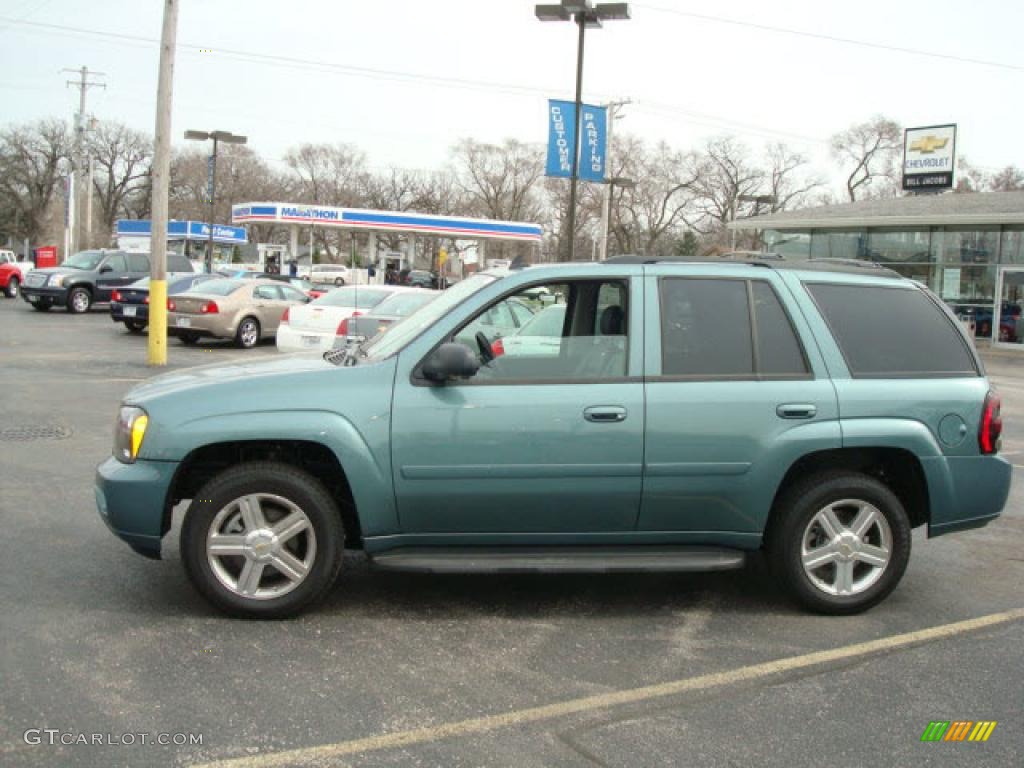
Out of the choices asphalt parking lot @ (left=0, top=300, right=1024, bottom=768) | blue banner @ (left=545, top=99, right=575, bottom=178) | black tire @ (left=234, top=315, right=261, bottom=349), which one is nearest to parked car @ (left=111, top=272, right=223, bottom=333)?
black tire @ (left=234, top=315, right=261, bottom=349)

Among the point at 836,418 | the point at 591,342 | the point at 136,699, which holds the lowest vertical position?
the point at 136,699

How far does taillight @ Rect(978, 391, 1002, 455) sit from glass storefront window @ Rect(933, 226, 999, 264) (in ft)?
91.1

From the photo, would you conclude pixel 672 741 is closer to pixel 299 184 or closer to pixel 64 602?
pixel 64 602

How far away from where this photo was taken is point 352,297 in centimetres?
1462

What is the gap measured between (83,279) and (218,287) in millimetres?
9826

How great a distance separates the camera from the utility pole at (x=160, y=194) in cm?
1536

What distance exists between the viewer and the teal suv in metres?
4.36

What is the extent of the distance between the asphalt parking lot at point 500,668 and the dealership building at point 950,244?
79.6 feet

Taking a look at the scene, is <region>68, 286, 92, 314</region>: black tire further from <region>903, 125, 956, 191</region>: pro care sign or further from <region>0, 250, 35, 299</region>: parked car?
<region>903, 125, 956, 191</region>: pro care sign

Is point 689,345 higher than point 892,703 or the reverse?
higher

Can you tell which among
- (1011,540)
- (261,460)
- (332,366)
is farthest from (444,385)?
(1011,540)

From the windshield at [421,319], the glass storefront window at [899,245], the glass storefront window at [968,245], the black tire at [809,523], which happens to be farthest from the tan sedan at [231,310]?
the glass storefront window at [968,245]

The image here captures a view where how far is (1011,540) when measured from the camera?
6.50 metres

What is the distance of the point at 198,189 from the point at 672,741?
90901mm
